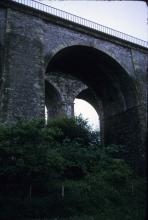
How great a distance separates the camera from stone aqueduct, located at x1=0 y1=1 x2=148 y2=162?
1370cm

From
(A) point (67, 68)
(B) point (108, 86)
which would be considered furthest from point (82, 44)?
(B) point (108, 86)

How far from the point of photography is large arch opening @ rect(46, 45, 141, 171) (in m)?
18.0

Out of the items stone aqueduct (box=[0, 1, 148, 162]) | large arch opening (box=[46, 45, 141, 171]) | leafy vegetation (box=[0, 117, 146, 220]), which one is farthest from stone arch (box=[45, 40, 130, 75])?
leafy vegetation (box=[0, 117, 146, 220])

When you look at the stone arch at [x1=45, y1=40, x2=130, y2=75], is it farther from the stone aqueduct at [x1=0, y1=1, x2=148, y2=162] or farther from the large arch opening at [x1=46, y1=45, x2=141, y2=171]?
the large arch opening at [x1=46, y1=45, x2=141, y2=171]

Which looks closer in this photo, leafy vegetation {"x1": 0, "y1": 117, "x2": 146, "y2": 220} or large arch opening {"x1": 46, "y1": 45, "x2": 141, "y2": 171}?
leafy vegetation {"x1": 0, "y1": 117, "x2": 146, "y2": 220}

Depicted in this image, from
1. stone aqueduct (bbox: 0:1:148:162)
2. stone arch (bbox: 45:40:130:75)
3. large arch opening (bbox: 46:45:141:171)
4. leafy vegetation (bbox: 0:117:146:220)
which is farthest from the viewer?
large arch opening (bbox: 46:45:141:171)

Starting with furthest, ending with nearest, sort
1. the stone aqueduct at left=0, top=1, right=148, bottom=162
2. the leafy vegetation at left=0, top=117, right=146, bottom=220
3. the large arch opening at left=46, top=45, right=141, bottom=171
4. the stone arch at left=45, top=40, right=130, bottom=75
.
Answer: the large arch opening at left=46, top=45, right=141, bottom=171 → the stone arch at left=45, top=40, right=130, bottom=75 → the stone aqueduct at left=0, top=1, right=148, bottom=162 → the leafy vegetation at left=0, top=117, right=146, bottom=220

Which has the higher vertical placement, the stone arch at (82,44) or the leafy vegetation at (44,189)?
the stone arch at (82,44)

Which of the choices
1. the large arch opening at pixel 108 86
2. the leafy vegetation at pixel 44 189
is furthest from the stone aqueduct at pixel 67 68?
the leafy vegetation at pixel 44 189

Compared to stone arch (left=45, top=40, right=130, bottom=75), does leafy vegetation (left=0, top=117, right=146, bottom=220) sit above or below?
below

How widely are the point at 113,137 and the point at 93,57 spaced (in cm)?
576

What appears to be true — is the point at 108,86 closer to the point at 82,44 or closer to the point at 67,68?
the point at 67,68

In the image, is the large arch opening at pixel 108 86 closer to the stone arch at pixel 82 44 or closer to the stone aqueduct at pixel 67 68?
the stone aqueduct at pixel 67 68

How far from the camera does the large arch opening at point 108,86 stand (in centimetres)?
1796
